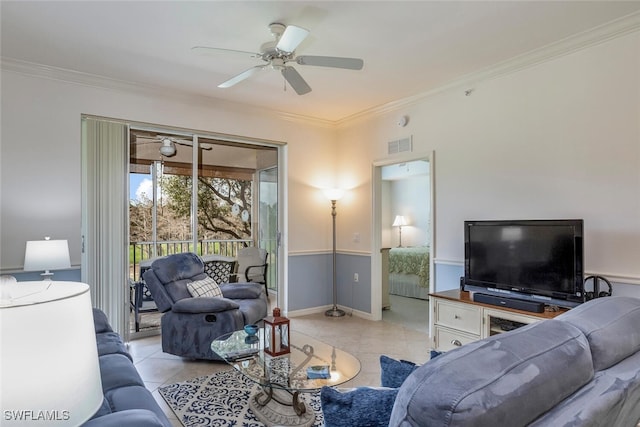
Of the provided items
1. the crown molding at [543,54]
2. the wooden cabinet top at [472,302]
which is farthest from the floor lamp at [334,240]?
the wooden cabinet top at [472,302]

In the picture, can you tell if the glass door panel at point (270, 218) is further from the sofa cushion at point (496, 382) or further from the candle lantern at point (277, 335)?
the sofa cushion at point (496, 382)

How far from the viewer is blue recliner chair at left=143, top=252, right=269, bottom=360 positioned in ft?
11.2

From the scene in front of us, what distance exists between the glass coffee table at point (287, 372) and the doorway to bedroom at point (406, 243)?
7.23 ft

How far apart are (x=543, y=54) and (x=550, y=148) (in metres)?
0.81

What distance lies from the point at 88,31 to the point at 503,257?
384 cm

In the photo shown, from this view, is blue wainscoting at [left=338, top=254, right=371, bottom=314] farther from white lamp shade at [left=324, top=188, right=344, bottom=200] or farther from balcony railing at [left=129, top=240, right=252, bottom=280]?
balcony railing at [left=129, top=240, right=252, bottom=280]

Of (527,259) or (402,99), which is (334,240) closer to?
(402,99)

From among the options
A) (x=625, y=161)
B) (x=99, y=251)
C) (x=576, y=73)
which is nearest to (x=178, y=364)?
(x=99, y=251)

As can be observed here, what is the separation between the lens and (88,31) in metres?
2.93

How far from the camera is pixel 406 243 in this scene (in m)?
8.88

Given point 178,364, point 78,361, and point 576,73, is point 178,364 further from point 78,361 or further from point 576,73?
point 576,73

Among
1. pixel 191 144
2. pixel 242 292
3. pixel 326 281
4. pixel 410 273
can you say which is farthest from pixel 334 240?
pixel 191 144

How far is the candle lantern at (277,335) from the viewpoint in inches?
103

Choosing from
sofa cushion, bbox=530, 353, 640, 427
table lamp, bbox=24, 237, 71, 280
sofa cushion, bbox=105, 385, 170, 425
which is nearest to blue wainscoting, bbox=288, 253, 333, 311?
table lamp, bbox=24, 237, 71, 280
